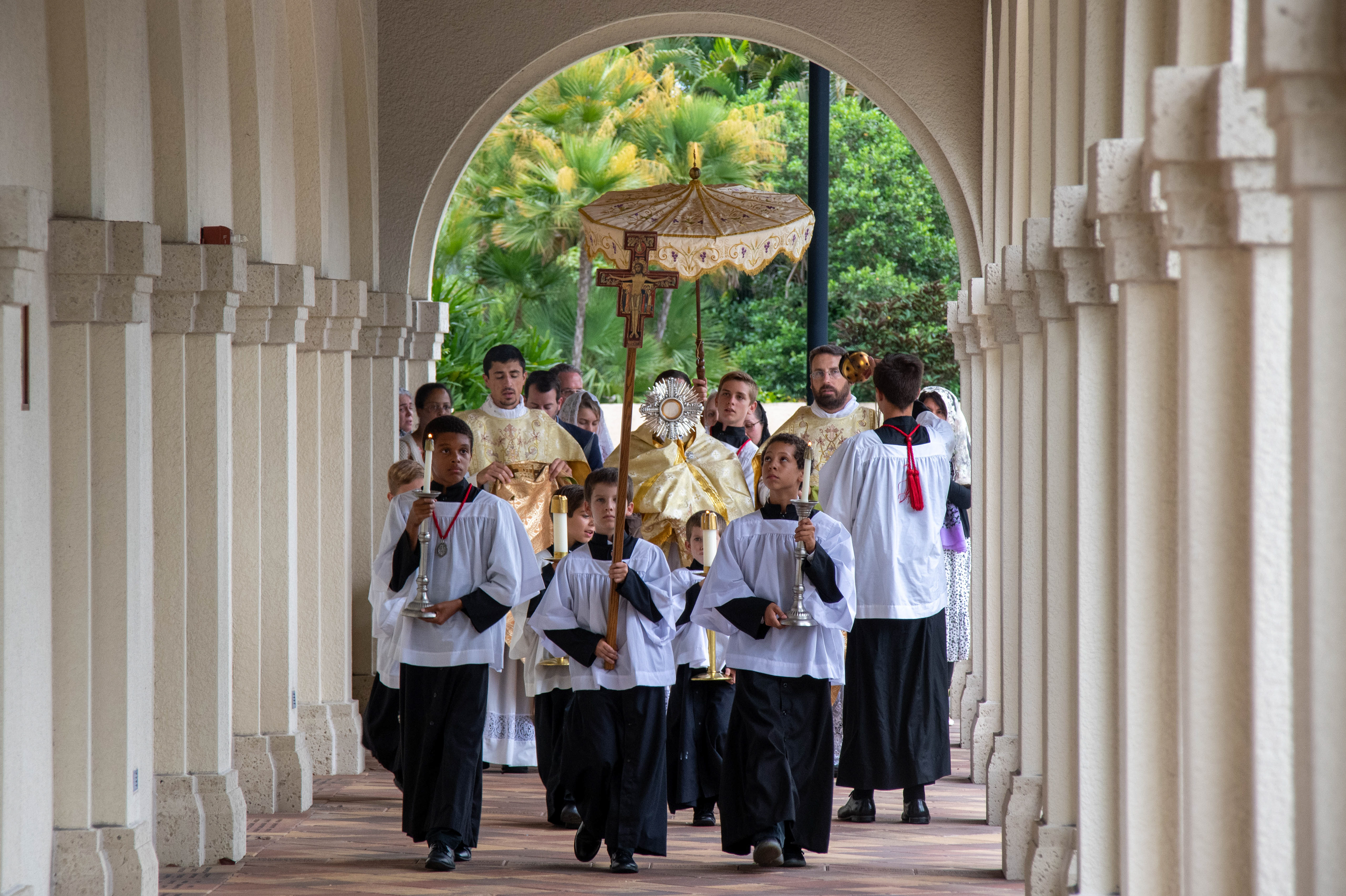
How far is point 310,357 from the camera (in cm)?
941

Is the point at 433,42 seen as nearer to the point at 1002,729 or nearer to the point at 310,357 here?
the point at 310,357

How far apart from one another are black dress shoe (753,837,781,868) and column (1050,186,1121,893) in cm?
157

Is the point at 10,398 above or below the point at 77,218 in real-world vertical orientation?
below

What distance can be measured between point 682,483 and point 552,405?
5.34ft

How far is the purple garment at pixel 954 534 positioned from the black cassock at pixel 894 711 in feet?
7.63

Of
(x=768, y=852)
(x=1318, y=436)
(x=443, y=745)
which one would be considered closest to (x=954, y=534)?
(x=768, y=852)

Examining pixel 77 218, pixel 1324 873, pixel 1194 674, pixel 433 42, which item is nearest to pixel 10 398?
pixel 77 218

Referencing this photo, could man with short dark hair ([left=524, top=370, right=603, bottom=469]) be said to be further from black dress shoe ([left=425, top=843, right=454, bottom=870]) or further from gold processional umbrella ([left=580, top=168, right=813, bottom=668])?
black dress shoe ([left=425, top=843, right=454, bottom=870])

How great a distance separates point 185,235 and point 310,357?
8.17 feet

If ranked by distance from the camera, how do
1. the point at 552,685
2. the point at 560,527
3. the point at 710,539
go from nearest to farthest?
the point at 560,527
the point at 710,539
the point at 552,685

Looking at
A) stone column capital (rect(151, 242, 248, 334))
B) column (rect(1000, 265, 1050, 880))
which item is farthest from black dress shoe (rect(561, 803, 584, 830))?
stone column capital (rect(151, 242, 248, 334))

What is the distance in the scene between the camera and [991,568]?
9352mm

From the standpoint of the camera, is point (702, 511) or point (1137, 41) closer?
point (1137, 41)

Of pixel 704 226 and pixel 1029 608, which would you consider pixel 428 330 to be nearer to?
pixel 704 226
